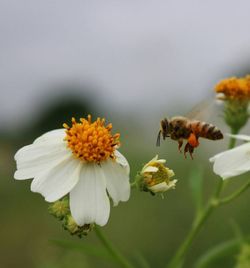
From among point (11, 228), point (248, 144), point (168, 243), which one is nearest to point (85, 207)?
point (248, 144)

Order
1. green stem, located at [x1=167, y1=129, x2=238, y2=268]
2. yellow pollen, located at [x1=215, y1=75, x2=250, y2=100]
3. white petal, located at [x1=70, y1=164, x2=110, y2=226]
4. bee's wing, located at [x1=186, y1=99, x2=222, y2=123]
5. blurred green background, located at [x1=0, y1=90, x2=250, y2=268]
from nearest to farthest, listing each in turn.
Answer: white petal, located at [x1=70, y1=164, x2=110, y2=226]
bee's wing, located at [x1=186, y1=99, x2=222, y2=123]
green stem, located at [x1=167, y1=129, x2=238, y2=268]
yellow pollen, located at [x1=215, y1=75, x2=250, y2=100]
blurred green background, located at [x1=0, y1=90, x2=250, y2=268]

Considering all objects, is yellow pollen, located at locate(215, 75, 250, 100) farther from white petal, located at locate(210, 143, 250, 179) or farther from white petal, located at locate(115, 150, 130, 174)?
white petal, located at locate(115, 150, 130, 174)

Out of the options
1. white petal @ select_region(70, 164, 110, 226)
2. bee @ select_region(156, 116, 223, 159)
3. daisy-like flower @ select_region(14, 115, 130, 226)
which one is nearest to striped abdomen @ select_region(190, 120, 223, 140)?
bee @ select_region(156, 116, 223, 159)

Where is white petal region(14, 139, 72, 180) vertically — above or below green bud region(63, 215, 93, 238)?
above

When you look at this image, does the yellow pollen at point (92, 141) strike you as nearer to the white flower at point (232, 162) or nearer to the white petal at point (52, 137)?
the white petal at point (52, 137)

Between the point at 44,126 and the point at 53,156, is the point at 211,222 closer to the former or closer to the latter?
the point at 53,156

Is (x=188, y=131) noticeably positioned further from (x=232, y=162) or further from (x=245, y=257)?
(x=245, y=257)
